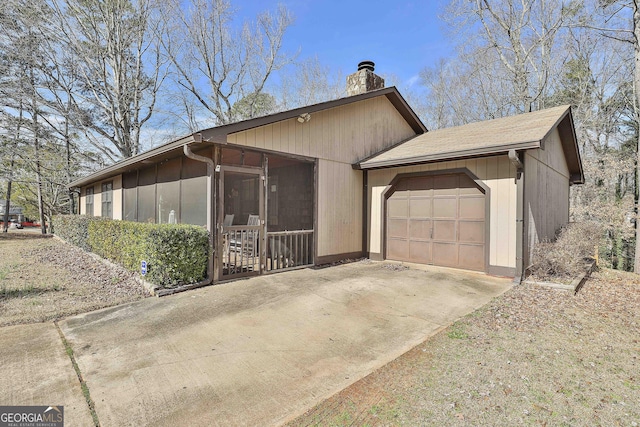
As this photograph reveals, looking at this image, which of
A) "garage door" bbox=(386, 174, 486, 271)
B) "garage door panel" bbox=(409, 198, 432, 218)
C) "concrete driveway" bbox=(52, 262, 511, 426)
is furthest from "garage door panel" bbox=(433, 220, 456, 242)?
"concrete driveway" bbox=(52, 262, 511, 426)

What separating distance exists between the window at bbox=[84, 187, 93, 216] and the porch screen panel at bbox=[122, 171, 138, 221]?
5.70 m

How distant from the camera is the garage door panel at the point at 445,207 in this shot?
22.8 ft

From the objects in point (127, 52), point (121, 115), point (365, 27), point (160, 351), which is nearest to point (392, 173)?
point (160, 351)

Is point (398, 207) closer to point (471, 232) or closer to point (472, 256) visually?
point (471, 232)

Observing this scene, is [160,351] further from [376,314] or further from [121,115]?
[121,115]

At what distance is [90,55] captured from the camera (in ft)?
48.3

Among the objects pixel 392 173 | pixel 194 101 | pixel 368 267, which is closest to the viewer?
pixel 368 267

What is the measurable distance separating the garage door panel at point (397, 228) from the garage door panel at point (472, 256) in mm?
1399

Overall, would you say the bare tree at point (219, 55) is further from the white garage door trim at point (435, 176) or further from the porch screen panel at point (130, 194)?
the white garage door trim at point (435, 176)

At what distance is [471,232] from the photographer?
667 centimetres

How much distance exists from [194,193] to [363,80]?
5941 millimetres

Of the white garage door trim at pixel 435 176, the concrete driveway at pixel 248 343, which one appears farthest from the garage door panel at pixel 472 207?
Answer: the concrete driveway at pixel 248 343

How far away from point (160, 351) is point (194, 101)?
60.5 feet

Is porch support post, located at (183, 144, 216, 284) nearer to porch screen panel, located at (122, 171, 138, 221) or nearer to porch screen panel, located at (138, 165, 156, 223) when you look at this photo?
porch screen panel, located at (138, 165, 156, 223)
